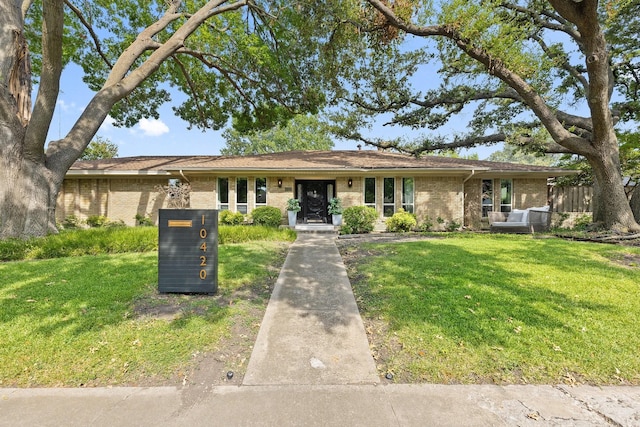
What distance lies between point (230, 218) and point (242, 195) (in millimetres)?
1431

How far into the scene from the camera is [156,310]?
357 cm

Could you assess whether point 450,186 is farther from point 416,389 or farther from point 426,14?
point 416,389

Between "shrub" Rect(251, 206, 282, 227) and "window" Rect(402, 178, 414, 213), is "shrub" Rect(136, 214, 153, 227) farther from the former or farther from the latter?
"window" Rect(402, 178, 414, 213)

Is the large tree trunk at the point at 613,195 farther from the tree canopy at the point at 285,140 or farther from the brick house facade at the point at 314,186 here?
the tree canopy at the point at 285,140

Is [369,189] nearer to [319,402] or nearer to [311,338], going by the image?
[311,338]

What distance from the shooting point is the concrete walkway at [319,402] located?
1937 millimetres

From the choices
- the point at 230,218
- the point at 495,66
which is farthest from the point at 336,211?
the point at 495,66

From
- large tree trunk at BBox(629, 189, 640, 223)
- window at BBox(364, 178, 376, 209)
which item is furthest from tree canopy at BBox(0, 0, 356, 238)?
large tree trunk at BBox(629, 189, 640, 223)

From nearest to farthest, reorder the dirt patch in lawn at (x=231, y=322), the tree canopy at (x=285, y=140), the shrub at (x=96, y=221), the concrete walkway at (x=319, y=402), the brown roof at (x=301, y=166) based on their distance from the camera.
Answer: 1. the concrete walkway at (x=319, y=402)
2. the dirt patch in lawn at (x=231, y=322)
3. the brown roof at (x=301, y=166)
4. the shrub at (x=96, y=221)
5. the tree canopy at (x=285, y=140)

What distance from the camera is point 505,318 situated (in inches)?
128

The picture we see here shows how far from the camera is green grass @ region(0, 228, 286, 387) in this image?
246cm

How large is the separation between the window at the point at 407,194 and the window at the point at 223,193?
826 centimetres

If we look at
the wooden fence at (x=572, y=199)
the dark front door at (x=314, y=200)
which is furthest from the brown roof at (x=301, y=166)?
the wooden fence at (x=572, y=199)

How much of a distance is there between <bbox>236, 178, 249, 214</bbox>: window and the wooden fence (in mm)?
15421
